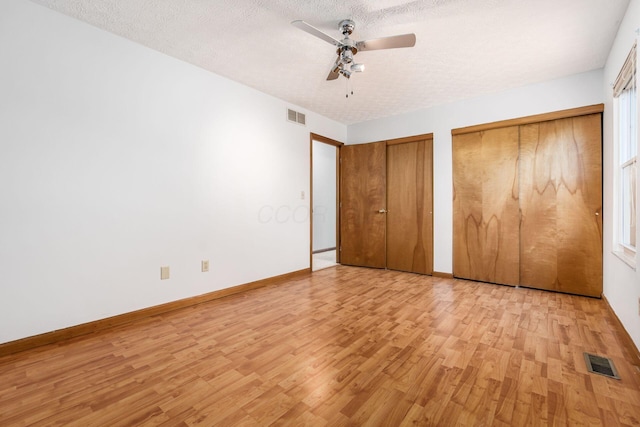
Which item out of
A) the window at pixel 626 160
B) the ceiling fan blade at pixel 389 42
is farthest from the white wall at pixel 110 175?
the window at pixel 626 160

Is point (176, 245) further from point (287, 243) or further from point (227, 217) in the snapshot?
point (287, 243)

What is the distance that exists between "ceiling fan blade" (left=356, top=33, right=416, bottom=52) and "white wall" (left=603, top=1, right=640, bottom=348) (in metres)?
1.47

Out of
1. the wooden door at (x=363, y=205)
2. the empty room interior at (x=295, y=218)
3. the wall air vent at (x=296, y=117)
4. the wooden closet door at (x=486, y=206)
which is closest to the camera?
the empty room interior at (x=295, y=218)

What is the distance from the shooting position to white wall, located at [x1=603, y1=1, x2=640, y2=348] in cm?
197

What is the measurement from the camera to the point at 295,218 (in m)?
4.27

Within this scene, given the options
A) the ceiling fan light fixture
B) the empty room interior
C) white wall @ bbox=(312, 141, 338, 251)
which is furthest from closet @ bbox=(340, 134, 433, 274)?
the ceiling fan light fixture

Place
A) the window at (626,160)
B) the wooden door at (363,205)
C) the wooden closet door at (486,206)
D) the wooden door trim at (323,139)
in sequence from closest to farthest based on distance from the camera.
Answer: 1. the window at (626,160)
2. the wooden closet door at (486,206)
3. the wooden door trim at (323,139)
4. the wooden door at (363,205)

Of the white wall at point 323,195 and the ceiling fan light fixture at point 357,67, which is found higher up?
the ceiling fan light fixture at point 357,67

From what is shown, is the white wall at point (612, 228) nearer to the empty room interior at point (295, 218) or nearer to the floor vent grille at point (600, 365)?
the empty room interior at point (295, 218)

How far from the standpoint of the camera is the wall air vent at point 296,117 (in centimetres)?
415

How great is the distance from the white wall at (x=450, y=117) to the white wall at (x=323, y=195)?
161 cm

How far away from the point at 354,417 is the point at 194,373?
1.00m

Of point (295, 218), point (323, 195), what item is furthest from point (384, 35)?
point (323, 195)

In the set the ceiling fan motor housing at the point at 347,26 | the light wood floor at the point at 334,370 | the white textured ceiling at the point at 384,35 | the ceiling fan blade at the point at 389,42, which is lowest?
the light wood floor at the point at 334,370
